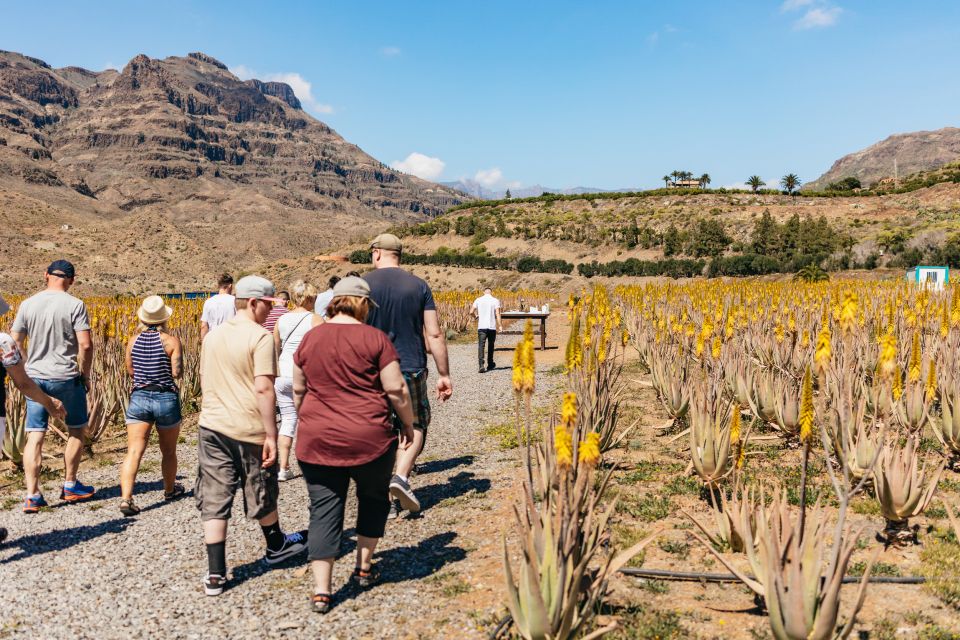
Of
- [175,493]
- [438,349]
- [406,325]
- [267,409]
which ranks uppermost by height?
[406,325]

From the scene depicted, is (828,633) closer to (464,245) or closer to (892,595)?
(892,595)

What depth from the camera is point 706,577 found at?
3244 mm

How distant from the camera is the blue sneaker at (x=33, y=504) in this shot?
4587mm

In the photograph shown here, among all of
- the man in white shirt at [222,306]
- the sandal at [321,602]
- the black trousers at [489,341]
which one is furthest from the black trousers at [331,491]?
the black trousers at [489,341]

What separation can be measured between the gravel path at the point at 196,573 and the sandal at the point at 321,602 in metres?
0.04

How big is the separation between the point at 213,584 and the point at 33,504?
2.25 m

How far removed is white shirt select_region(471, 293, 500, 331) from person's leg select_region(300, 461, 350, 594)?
7709mm

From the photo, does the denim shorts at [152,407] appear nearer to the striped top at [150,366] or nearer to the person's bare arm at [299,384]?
the striped top at [150,366]

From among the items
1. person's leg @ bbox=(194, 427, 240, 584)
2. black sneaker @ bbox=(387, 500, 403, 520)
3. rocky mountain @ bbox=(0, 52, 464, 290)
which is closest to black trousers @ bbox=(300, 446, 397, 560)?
person's leg @ bbox=(194, 427, 240, 584)

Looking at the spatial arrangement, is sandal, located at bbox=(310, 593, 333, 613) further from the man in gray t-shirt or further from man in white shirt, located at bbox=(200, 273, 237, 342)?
man in white shirt, located at bbox=(200, 273, 237, 342)

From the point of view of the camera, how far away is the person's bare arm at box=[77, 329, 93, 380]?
447 centimetres

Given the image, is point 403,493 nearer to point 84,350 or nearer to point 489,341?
point 84,350

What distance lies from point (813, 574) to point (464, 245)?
54.1 m

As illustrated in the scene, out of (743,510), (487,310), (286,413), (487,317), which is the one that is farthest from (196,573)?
(487,317)
